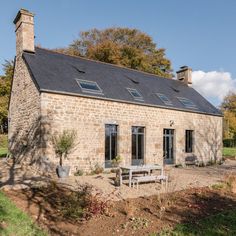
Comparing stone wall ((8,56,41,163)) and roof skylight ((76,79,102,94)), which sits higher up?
roof skylight ((76,79,102,94))

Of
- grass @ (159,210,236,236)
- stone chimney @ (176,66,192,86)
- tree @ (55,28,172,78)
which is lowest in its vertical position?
grass @ (159,210,236,236)

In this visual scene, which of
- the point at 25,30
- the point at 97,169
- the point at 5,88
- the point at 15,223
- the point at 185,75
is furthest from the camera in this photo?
the point at 5,88

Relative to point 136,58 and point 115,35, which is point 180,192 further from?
point 115,35

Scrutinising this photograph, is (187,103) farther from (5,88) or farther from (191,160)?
(5,88)

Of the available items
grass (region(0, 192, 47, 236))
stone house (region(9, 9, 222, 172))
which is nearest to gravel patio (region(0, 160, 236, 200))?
stone house (region(9, 9, 222, 172))

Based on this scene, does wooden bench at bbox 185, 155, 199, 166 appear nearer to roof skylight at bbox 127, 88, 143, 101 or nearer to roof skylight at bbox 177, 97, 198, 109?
roof skylight at bbox 177, 97, 198, 109

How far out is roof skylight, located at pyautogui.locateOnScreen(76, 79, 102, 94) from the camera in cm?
1387

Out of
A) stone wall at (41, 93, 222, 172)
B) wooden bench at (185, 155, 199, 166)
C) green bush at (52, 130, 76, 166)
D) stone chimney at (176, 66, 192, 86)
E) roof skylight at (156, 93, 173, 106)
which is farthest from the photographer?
stone chimney at (176, 66, 192, 86)

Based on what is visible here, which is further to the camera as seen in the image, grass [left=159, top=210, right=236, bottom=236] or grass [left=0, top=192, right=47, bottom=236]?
grass [left=159, top=210, right=236, bottom=236]

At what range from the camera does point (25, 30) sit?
14375mm

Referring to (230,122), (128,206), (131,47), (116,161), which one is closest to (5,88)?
(131,47)

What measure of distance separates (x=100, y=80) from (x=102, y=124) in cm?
298

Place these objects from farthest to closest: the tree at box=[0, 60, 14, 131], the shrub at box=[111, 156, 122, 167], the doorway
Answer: the tree at box=[0, 60, 14, 131] → the doorway → the shrub at box=[111, 156, 122, 167]

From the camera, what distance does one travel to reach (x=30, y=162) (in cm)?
1301
